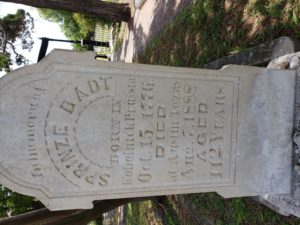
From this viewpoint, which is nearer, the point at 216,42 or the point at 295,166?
the point at 295,166

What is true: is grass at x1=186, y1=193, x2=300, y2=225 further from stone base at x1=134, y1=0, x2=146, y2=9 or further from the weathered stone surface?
stone base at x1=134, y1=0, x2=146, y2=9

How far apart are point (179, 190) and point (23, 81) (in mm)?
1533

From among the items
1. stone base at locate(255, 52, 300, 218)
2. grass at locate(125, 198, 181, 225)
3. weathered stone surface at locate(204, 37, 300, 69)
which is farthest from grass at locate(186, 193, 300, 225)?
weathered stone surface at locate(204, 37, 300, 69)

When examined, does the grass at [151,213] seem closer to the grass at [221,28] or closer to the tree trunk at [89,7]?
the grass at [221,28]

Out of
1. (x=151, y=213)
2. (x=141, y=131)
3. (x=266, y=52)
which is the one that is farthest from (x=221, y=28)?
(x=151, y=213)

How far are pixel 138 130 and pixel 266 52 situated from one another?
1746mm

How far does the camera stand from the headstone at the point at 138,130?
106 inches

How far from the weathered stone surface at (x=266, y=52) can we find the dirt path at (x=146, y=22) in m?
Result: 2.92

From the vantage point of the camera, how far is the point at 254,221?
423 centimetres

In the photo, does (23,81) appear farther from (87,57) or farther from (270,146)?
(270,146)

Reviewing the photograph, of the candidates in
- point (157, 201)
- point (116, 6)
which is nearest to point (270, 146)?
point (157, 201)

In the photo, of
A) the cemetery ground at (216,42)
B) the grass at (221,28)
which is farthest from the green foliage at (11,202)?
the grass at (221,28)

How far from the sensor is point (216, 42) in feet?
18.0

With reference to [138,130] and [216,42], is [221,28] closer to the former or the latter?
[216,42]
